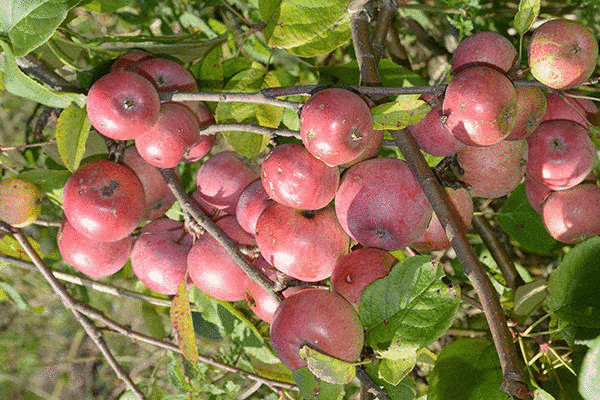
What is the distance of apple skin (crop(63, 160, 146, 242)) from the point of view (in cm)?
89

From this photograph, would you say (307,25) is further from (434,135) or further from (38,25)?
(38,25)

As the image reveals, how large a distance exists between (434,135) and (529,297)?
34 cm

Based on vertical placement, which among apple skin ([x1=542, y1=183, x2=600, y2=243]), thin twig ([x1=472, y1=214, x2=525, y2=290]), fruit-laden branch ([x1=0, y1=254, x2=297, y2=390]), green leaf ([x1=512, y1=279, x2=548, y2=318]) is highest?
apple skin ([x1=542, y1=183, x2=600, y2=243])

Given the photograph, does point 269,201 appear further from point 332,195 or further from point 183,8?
point 183,8

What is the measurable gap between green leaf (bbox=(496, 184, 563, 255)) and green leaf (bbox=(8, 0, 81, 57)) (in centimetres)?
90

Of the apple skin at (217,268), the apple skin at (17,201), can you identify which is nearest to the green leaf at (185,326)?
the apple skin at (217,268)

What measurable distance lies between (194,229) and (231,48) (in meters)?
0.55

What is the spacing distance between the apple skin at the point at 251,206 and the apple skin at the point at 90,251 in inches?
10.0

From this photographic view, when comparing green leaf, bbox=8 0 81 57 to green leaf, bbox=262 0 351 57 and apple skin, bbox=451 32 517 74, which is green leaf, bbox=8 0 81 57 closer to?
green leaf, bbox=262 0 351 57

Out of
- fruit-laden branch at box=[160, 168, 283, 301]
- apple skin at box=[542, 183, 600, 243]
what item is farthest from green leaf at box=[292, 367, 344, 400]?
apple skin at box=[542, 183, 600, 243]

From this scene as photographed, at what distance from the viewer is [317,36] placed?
973 mm

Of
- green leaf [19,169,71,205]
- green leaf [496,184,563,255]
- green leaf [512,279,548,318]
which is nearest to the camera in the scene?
green leaf [512,279,548,318]

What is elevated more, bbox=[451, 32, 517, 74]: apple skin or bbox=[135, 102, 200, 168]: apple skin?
bbox=[451, 32, 517, 74]: apple skin

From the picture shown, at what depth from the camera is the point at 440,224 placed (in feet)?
2.79
